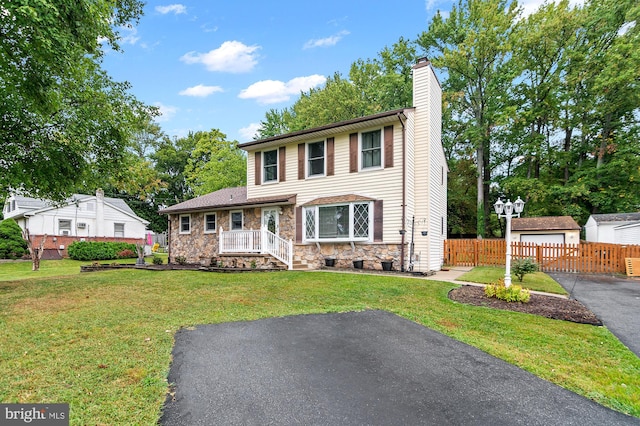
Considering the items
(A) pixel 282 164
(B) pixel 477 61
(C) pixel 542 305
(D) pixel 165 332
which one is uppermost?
(B) pixel 477 61

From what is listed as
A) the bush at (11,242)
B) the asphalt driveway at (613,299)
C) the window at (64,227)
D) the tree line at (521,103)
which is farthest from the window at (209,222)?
the window at (64,227)

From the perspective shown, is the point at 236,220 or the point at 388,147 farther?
the point at 236,220

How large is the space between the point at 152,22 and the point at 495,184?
28124mm

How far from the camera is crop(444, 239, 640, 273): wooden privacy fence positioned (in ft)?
43.0

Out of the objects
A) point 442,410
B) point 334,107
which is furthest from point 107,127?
point 334,107

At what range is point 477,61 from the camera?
22750 mm

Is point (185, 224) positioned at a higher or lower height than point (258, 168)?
lower

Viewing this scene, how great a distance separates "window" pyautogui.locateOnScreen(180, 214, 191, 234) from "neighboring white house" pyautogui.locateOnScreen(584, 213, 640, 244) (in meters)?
24.8

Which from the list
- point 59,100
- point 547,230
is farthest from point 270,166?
point 547,230

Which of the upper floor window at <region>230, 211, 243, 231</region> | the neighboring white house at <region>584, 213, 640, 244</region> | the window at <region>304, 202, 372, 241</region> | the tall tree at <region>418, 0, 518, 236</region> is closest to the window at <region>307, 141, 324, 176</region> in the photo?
the window at <region>304, 202, 372, 241</region>

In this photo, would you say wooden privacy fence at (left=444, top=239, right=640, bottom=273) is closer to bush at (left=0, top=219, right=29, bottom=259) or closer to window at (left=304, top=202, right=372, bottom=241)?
window at (left=304, top=202, right=372, bottom=241)

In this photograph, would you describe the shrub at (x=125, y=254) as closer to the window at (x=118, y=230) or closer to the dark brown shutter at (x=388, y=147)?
the window at (x=118, y=230)

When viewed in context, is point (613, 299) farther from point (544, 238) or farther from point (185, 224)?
point (185, 224)

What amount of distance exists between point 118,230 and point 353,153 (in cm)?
2460
